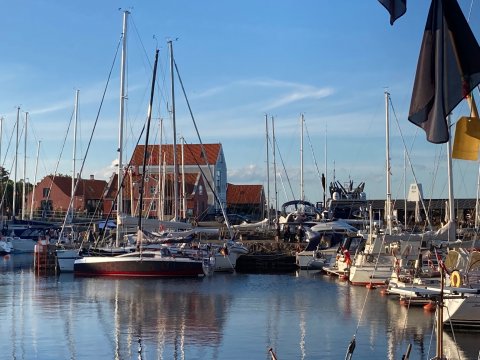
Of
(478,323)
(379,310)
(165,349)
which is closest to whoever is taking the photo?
(165,349)

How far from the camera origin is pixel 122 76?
195 feet

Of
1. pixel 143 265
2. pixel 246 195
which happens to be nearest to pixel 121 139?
pixel 143 265

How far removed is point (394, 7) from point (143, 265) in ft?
136

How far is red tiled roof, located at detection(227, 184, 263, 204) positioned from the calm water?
70124 mm

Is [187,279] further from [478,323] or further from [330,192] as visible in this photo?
[330,192]

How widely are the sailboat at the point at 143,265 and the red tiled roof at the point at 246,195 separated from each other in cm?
6660

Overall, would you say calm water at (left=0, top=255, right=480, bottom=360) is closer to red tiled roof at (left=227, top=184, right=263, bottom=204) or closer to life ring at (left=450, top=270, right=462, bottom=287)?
life ring at (left=450, top=270, right=462, bottom=287)

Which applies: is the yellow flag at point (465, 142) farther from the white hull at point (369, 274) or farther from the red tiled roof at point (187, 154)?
the red tiled roof at point (187, 154)

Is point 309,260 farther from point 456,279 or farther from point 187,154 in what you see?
point 187,154

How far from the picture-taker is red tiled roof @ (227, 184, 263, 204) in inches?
4696

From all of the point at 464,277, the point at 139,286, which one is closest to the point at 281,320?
the point at 464,277

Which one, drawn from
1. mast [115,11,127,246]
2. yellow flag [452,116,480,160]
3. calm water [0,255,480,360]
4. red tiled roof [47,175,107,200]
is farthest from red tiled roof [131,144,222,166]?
yellow flag [452,116,480,160]

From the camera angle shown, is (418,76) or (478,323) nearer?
(418,76)

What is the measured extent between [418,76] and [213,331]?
18449 millimetres
